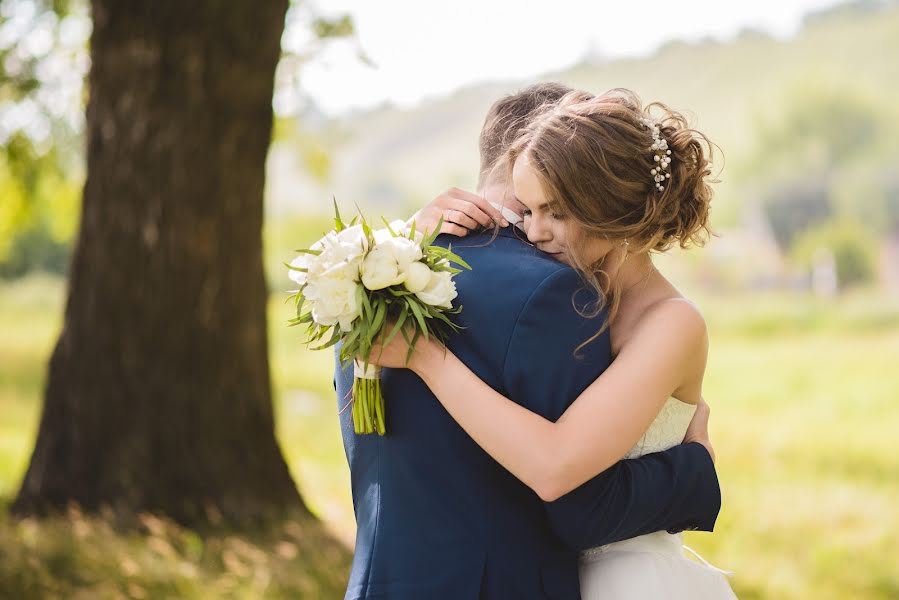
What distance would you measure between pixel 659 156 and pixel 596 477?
0.73 metres

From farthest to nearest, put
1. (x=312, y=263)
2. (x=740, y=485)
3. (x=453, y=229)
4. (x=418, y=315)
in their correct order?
(x=740, y=485) → (x=453, y=229) → (x=312, y=263) → (x=418, y=315)

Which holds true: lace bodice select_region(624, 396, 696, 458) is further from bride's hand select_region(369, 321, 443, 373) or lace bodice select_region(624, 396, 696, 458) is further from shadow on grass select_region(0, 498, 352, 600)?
shadow on grass select_region(0, 498, 352, 600)

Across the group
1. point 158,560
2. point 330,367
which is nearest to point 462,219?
point 158,560

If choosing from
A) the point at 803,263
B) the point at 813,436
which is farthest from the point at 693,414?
the point at 803,263

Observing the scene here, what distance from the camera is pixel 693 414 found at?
2.50 meters

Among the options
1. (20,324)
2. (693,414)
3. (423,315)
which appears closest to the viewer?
(423,315)

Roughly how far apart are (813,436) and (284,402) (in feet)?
27.2

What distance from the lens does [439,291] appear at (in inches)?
79.3

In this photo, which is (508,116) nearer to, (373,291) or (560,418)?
(373,291)

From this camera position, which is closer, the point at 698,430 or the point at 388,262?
the point at 388,262

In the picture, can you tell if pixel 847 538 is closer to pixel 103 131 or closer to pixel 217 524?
pixel 217 524

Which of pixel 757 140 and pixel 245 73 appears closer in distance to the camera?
pixel 245 73

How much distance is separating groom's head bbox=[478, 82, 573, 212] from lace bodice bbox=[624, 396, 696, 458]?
0.61 metres

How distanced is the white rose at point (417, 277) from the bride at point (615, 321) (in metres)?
0.13
